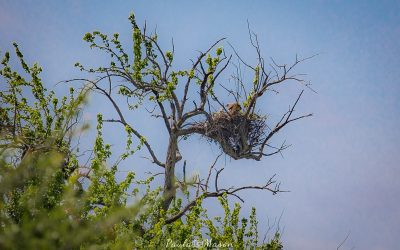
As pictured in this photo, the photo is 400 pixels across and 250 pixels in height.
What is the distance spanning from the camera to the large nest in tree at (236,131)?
9.52 metres

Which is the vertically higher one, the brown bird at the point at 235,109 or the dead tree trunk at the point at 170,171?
the brown bird at the point at 235,109

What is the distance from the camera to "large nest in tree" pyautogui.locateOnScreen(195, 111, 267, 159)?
31.2 ft

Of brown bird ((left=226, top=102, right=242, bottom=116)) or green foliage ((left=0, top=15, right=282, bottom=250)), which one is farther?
brown bird ((left=226, top=102, right=242, bottom=116))

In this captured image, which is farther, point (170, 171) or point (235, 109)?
point (235, 109)

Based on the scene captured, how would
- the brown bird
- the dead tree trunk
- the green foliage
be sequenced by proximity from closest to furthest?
the green foliage → the dead tree trunk → the brown bird

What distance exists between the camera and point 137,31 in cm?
944

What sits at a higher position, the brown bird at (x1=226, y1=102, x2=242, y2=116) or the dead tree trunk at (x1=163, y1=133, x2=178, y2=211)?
the brown bird at (x1=226, y1=102, x2=242, y2=116)

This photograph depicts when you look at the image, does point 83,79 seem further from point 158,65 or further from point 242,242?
point 242,242

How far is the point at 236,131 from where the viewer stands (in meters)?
9.66

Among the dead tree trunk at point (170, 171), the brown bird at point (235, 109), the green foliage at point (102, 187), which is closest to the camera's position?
the green foliage at point (102, 187)

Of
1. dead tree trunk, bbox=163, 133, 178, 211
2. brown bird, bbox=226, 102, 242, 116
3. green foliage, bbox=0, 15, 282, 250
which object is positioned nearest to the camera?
green foliage, bbox=0, 15, 282, 250

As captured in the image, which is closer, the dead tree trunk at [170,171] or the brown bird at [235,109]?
the dead tree trunk at [170,171]

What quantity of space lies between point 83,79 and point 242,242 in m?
4.91

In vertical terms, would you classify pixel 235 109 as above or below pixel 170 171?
above
